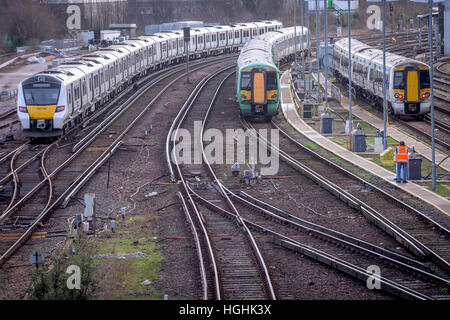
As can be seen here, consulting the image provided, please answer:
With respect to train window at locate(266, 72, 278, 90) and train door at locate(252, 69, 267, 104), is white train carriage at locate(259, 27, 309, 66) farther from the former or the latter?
train door at locate(252, 69, 267, 104)

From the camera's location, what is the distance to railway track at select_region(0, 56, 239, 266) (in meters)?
18.8

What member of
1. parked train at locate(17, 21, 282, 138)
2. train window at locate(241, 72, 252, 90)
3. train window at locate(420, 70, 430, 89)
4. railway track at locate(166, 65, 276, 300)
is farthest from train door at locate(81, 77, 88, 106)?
train window at locate(420, 70, 430, 89)

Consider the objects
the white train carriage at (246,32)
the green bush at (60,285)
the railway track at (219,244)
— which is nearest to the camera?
the green bush at (60,285)

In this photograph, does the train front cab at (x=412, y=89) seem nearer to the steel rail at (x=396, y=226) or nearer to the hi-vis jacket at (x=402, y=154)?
the steel rail at (x=396, y=226)

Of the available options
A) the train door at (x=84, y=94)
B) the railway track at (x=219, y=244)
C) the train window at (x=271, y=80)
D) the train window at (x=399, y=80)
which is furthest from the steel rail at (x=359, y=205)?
the train door at (x=84, y=94)

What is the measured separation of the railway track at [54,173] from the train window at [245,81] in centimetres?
567

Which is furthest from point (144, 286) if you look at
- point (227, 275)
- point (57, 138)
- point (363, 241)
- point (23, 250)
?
point (57, 138)

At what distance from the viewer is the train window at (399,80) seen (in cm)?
3494

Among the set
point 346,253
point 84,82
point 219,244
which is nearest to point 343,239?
point 346,253

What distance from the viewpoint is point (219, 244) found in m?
17.1

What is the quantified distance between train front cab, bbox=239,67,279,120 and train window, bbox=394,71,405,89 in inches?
223

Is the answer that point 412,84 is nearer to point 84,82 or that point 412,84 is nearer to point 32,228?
point 84,82

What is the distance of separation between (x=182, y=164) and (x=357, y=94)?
76.1ft

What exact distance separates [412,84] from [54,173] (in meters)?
18.1
